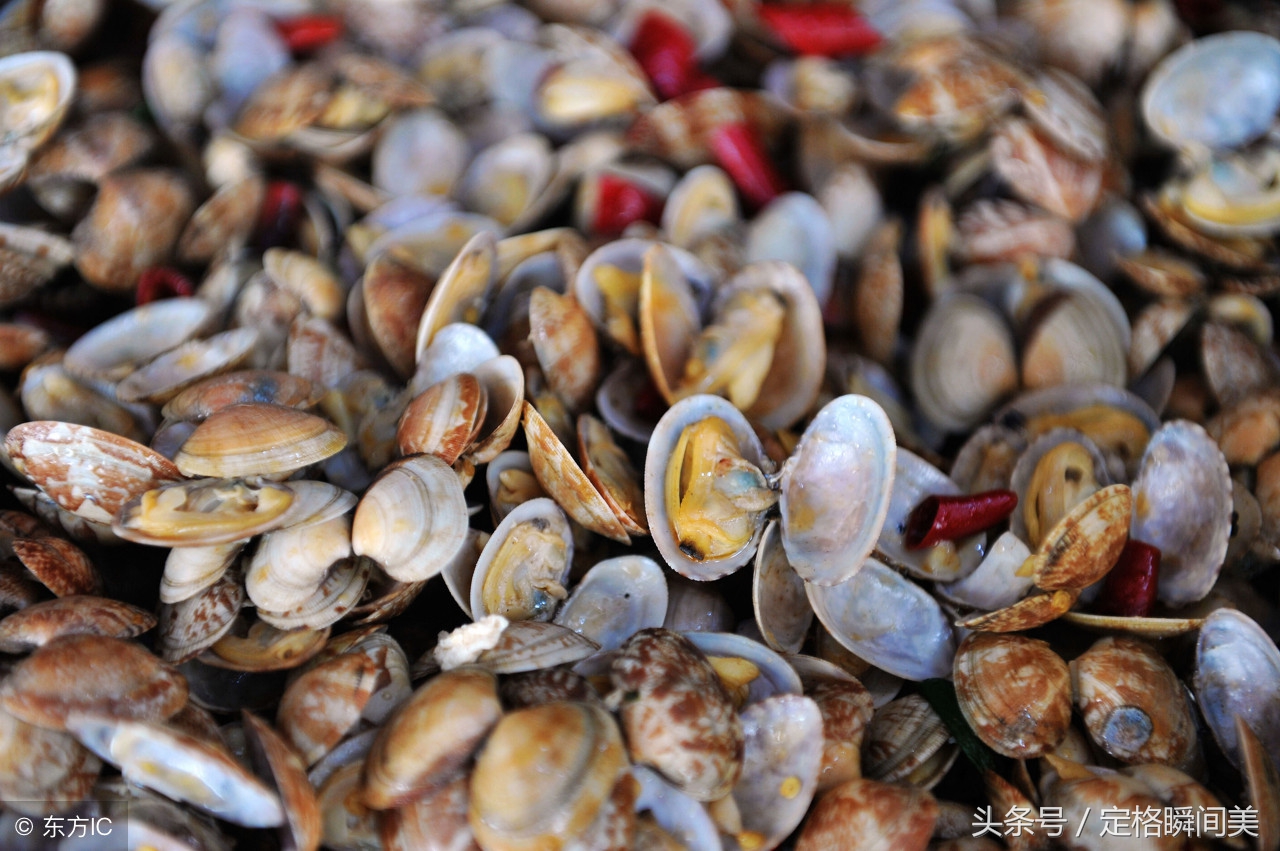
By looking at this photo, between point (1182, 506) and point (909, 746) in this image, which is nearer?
point (909, 746)

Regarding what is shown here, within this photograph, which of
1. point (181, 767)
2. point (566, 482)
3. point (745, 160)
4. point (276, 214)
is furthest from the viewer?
point (745, 160)

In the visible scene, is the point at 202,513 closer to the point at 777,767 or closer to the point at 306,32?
the point at 777,767

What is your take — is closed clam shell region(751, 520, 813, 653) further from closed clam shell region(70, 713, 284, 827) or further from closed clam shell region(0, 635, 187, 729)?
closed clam shell region(0, 635, 187, 729)

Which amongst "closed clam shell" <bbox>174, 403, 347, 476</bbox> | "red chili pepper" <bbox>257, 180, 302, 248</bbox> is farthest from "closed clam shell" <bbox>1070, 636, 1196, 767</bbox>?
"red chili pepper" <bbox>257, 180, 302, 248</bbox>

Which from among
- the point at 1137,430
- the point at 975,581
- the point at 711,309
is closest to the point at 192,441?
the point at 711,309

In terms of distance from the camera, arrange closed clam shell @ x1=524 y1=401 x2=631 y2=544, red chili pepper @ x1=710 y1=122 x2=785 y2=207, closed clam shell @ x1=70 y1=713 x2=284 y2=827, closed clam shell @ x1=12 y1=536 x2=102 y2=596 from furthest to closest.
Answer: red chili pepper @ x1=710 y1=122 x2=785 y2=207 < closed clam shell @ x1=524 y1=401 x2=631 y2=544 < closed clam shell @ x1=12 y1=536 x2=102 y2=596 < closed clam shell @ x1=70 y1=713 x2=284 y2=827

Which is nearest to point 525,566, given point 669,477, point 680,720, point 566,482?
point 566,482
